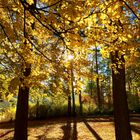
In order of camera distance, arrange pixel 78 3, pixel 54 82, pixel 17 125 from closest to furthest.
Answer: pixel 78 3
pixel 54 82
pixel 17 125

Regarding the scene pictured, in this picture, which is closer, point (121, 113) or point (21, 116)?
point (121, 113)

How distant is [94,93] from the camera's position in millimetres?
46281

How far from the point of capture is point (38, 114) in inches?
834

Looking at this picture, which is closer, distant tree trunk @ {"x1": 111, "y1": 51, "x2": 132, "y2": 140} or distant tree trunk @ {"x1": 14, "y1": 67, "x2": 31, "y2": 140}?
distant tree trunk @ {"x1": 111, "y1": 51, "x2": 132, "y2": 140}

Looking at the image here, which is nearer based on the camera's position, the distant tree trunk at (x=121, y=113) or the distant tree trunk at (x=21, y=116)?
the distant tree trunk at (x=121, y=113)

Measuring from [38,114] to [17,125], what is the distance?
11.4 m

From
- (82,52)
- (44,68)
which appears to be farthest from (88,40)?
(44,68)

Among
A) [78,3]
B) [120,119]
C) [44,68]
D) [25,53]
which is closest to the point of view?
[78,3]

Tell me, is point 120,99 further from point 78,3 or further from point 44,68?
point 78,3

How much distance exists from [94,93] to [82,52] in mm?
41154

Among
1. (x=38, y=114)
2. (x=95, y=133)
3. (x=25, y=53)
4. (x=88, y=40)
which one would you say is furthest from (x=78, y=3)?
(x=38, y=114)

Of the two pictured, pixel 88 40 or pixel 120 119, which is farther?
pixel 120 119

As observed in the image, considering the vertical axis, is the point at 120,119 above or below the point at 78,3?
below

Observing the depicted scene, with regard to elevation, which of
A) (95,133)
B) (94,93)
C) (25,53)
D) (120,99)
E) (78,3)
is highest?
(94,93)
